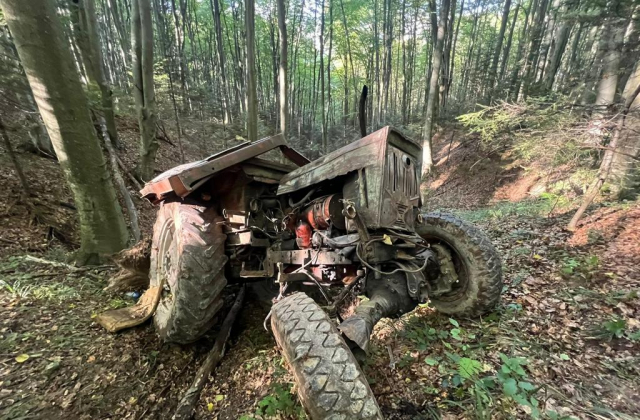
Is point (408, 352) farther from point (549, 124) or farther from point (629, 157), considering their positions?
point (629, 157)

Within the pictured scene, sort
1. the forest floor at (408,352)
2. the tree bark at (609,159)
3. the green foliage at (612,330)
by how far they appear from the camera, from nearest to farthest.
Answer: the forest floor at (408,352), the green foliage at (612,330), the tree bark at (609,159)

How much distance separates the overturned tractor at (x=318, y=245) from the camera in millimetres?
1955

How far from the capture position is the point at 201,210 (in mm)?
2748

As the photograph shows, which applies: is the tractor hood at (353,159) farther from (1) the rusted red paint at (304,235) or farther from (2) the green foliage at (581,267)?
(2) the green foliage at (581,267)

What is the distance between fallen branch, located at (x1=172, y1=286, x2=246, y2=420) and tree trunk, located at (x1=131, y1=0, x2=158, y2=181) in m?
5.16

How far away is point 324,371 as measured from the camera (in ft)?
4.43

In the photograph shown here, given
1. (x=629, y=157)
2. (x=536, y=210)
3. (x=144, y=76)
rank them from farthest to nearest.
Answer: (x=144, y=76) < (x=536, y=210) < (x=629, y=157)

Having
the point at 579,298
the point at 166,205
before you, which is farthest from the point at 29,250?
the point at 579,298

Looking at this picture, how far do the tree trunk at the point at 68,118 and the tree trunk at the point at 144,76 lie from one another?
3315mm

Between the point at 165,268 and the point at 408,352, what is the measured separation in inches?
93.7

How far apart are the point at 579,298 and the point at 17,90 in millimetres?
7500

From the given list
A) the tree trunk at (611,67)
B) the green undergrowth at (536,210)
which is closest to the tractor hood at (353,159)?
the tree trunk at (611,67)

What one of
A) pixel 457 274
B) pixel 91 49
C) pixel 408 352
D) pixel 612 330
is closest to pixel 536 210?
pixel 612 330

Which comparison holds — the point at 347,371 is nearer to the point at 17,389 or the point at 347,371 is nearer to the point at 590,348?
the point at 590,348
